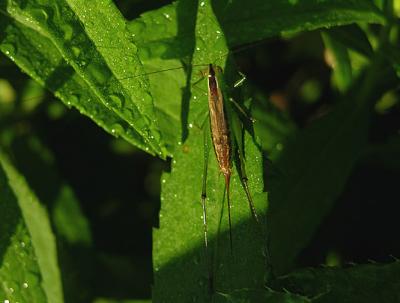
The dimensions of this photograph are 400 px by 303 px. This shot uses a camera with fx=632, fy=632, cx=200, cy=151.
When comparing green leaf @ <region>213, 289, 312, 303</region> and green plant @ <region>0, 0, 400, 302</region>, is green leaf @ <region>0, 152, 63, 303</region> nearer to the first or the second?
green plant @ <region>0, 0, 400, 302</region>

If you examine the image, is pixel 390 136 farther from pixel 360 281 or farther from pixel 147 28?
pixel 147 28

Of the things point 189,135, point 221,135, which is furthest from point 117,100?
point 221,135

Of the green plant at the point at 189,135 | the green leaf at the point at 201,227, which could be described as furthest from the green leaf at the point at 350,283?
the green leaf at the point at 201,227

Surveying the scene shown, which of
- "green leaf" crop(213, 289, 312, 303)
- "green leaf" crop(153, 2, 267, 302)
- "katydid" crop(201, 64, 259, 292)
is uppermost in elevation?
"katydid" crop(201, 64, 259, 292)

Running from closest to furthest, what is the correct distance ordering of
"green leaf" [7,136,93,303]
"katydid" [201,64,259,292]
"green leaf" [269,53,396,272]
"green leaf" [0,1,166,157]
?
"green leaf" [0,1,166,157], "katydid" [201,64,259,292], "green leaf" [269,53,396,272], "green leaf" [7,136,93,303]

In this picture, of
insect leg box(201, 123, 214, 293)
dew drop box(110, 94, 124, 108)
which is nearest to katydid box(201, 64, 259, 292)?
insect leg box(201, 123, 214, 293)

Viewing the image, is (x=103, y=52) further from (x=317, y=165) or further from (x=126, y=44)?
(x=317, y=165)

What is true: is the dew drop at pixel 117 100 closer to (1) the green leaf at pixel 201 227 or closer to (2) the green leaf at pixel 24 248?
(1) the green leaf at pixel 201 227

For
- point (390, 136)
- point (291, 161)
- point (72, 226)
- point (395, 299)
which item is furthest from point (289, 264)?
point (72, 226)

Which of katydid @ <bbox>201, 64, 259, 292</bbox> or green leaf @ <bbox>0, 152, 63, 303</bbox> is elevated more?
katydid @ <bbox>201, 64, 259, 292</bbox>
